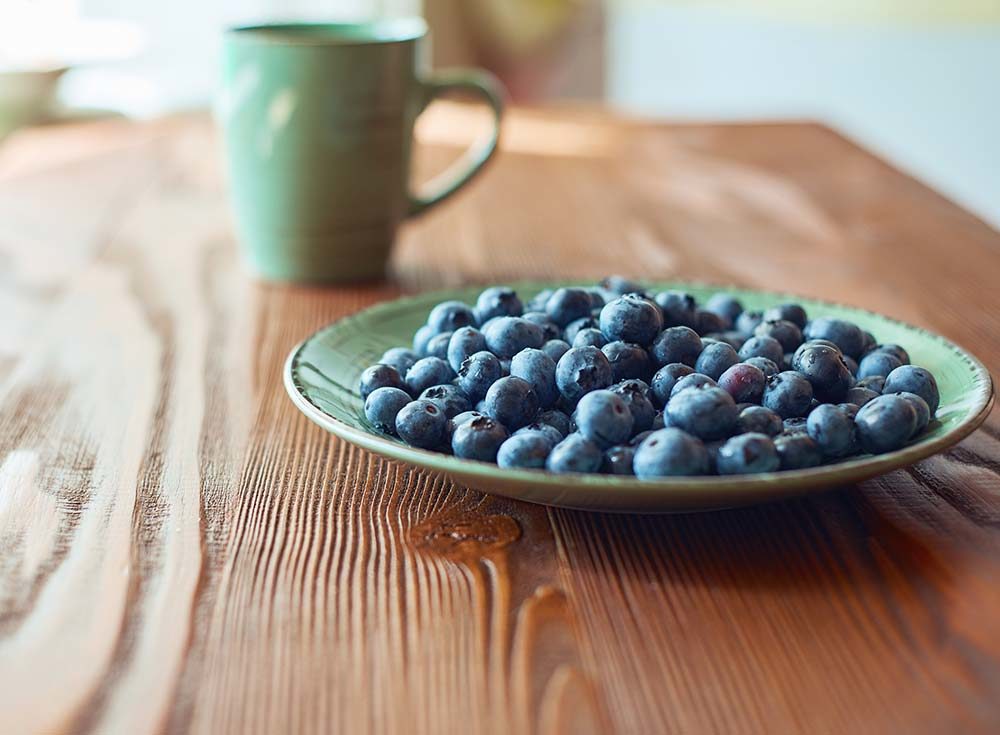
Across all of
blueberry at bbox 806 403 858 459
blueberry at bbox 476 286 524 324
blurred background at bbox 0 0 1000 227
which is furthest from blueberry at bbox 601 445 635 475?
blurred background at bbox 0 0 1000 227

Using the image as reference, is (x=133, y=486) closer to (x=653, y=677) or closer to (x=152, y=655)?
(x=152, y=655)

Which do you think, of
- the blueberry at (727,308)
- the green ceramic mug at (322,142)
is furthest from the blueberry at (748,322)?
the green ceramic mug at (322,142)

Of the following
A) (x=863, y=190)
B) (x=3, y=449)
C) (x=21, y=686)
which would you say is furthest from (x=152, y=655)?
(x=863, y=190)

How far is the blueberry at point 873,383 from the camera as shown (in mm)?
724

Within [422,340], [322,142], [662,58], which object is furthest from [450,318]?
[662,58]

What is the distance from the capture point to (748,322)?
2.76ft

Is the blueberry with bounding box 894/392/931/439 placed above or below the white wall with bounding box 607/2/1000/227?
above

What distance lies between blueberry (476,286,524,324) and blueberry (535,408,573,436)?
0.48ft

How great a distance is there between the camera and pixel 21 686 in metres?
0.51

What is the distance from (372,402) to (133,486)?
0.55 feet

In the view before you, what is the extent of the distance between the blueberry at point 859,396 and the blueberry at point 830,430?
0.18ft

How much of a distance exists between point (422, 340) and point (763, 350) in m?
0.24

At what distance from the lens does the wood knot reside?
635 mm

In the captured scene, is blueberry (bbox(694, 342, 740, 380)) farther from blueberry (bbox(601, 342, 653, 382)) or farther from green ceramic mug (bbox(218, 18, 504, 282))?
green ceramic mug (bbox(218, 18, 504, 282))
